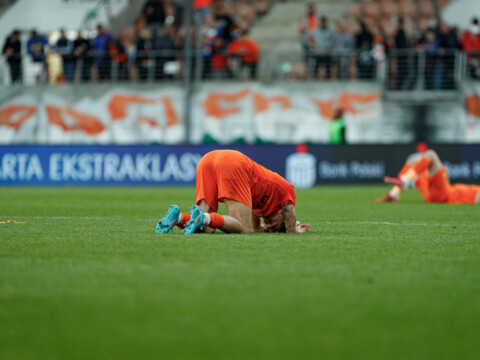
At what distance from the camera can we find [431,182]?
1409 cm

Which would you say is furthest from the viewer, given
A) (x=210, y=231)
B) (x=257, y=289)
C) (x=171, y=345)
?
(x=210, y=231)

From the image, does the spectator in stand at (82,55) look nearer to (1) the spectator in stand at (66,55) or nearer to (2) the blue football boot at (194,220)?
(1) the spectator in stand at (66,55)

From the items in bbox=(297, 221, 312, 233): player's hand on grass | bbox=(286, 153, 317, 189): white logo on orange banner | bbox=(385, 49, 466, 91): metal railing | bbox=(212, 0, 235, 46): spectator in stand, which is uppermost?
bbox=(212, 0, 235, 46): spectator in stand

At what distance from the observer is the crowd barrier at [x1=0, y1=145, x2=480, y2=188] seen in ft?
70.7

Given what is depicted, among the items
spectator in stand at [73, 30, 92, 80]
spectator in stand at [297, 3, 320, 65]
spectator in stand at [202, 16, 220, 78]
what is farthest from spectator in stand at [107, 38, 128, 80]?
spectator in stand at [297, 3, 320, 65]

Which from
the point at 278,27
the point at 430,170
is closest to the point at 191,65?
the point at 278,27

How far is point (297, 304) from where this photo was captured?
4.22 m

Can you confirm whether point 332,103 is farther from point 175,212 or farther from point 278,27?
point 175,212

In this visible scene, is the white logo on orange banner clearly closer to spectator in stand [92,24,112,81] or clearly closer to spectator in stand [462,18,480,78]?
spectator in stand [462,18,480,78]

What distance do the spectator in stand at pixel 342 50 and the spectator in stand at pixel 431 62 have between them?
2.24 metres

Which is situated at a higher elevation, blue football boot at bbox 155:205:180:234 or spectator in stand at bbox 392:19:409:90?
spectator in stand at bbox 392:19:409:90

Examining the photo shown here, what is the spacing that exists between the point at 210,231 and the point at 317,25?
1820cm

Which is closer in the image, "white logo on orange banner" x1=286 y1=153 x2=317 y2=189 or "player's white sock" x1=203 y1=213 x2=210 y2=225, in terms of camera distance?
"player's white sock" x1=203 y1=213 x2=210 y2=225

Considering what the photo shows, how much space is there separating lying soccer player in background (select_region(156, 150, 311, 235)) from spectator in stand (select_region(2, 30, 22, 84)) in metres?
20.6
